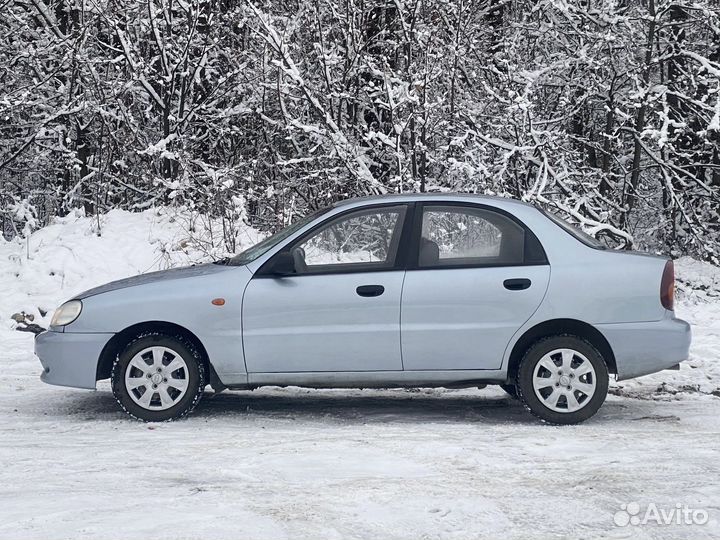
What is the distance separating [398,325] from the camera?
6.86 metres

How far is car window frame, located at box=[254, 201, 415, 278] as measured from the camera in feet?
22.9

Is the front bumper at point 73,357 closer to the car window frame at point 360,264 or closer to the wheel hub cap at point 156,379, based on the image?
the wheel hub cap at point 156,379

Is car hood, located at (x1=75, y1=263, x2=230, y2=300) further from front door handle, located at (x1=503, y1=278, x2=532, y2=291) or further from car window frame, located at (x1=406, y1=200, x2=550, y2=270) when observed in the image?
front door handle, located at (x1=503, y1=278, x2=532, y2=291)

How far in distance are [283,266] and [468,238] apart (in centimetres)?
141

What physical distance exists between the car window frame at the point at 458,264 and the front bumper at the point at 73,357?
7.49 ft

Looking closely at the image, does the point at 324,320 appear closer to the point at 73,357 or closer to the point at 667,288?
the point at 73,357

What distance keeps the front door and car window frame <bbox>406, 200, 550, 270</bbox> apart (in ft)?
Result: 0.49

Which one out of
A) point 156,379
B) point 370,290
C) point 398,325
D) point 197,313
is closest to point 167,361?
point 156,379

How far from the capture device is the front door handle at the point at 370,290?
6879 millimetres

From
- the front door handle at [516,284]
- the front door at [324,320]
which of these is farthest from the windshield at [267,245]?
the front door handle at [516,284]

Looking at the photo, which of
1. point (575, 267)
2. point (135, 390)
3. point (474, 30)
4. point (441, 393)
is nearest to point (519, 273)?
point (575, 267)

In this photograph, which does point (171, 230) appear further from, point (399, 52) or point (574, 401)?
point (574, 401)

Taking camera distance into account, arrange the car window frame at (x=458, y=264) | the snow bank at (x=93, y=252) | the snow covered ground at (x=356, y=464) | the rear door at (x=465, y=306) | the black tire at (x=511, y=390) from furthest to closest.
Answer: the snow bank at (x=93, y=252)
the black tire at (x=511, y=390)
the car window frame at (x=458, y=264)
the rear door at (x=465, y=306)
the snow covered ground at (x=356, y=464)
